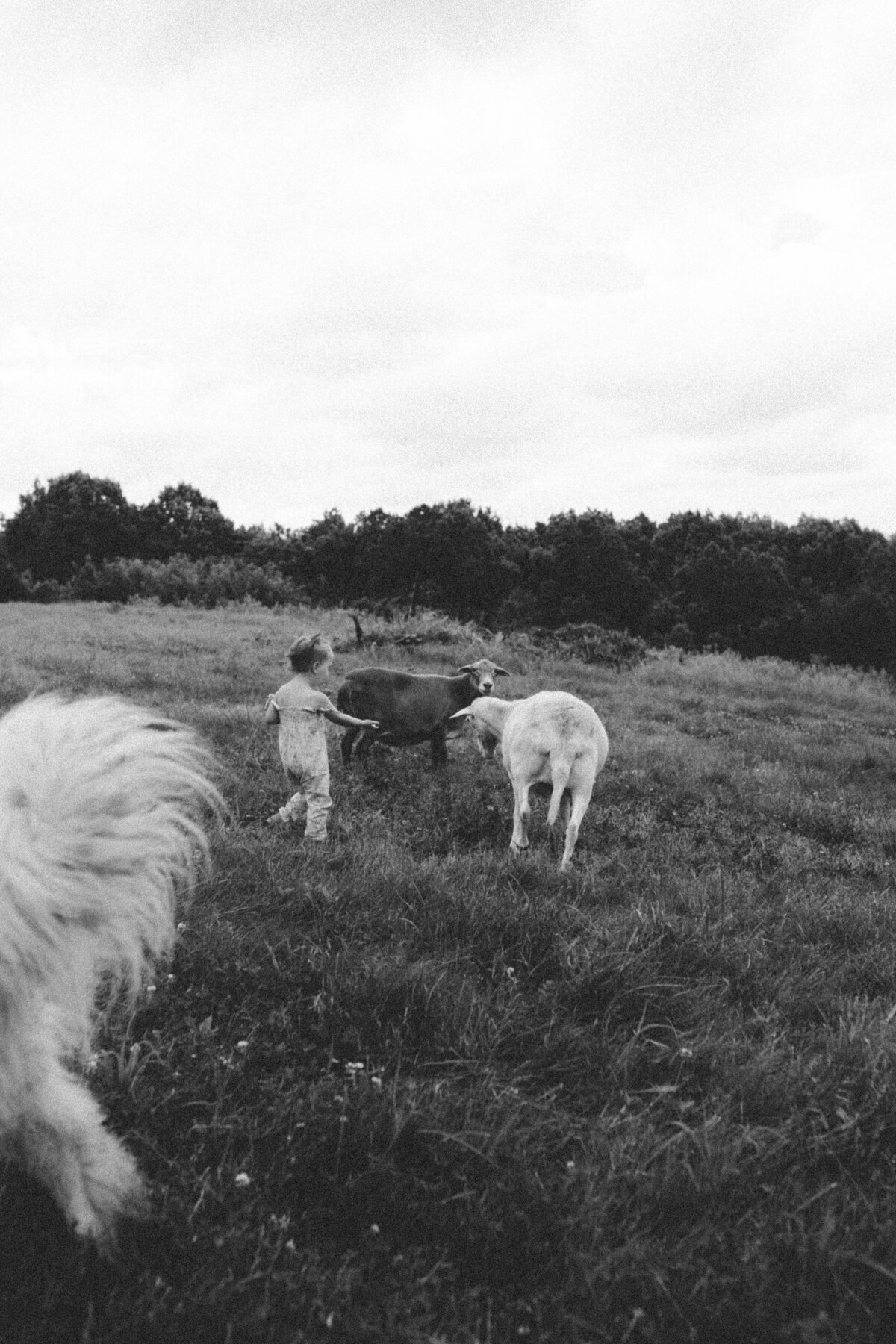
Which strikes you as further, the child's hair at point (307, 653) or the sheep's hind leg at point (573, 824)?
the child's hair at point (307, 653)

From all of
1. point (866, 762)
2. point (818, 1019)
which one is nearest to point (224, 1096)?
point (818, 1019)

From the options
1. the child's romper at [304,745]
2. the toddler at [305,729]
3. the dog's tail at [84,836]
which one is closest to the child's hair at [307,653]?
the toddler at [305,729]

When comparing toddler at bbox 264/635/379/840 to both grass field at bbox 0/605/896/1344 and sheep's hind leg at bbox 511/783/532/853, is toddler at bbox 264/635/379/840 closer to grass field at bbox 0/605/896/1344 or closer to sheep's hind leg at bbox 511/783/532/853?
grass field at bbox 0/605/896/1344

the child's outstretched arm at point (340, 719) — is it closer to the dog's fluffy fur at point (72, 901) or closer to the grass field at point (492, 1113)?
the grass field at point (492, 1113)

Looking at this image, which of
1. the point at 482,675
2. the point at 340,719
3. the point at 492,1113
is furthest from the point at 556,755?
the point at 492,1113

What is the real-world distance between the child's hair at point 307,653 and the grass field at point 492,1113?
4.62 ft

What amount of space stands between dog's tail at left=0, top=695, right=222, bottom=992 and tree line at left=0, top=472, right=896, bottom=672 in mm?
37803

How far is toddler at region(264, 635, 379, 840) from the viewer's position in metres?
6.45

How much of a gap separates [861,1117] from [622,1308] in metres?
1.29

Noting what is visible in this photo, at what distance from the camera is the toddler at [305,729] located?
645cm

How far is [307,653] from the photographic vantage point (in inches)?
264

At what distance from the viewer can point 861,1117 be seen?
2859 millimetres

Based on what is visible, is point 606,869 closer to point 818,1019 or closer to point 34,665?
point 818,1019

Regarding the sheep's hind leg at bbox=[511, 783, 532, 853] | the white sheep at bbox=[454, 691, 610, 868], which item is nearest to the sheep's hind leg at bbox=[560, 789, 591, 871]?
the white sheep at bbox=[454, 691, 610, 868]
